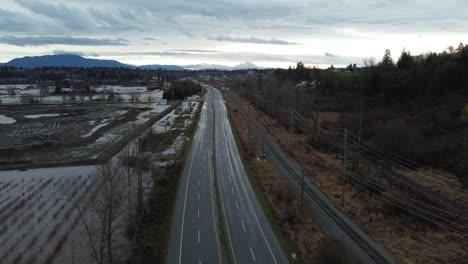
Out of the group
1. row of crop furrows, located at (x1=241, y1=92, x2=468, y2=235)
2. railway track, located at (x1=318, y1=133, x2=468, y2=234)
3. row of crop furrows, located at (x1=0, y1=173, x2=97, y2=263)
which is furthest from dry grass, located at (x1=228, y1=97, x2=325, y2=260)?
row of crop furrows, located at (x1=0, y1=173, x2=97, y2=263)

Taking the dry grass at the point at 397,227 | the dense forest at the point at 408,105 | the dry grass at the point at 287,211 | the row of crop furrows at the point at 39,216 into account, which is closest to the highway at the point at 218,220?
the dry grass at the point at 287,211

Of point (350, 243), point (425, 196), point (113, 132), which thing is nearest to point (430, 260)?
point (350, 243)

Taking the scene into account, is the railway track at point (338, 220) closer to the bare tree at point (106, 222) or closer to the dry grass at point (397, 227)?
the dry grass at point (397, 227)

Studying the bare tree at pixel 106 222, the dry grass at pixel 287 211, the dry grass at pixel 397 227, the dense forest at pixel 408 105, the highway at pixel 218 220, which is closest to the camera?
the bare tree at pixel 106 222

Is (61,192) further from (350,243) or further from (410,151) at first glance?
(410,151)

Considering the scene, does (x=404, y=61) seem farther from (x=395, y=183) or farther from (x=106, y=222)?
(x=106, y=222)

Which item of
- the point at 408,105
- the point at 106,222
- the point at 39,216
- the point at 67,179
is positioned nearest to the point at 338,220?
the point at 106,222
